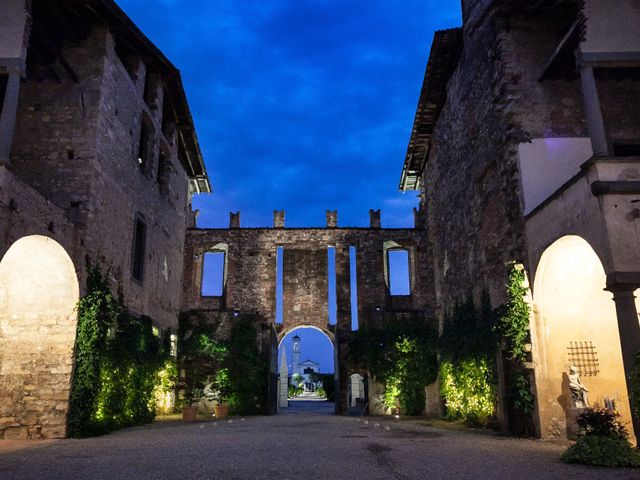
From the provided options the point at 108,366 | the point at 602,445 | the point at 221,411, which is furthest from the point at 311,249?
the point at 602,445

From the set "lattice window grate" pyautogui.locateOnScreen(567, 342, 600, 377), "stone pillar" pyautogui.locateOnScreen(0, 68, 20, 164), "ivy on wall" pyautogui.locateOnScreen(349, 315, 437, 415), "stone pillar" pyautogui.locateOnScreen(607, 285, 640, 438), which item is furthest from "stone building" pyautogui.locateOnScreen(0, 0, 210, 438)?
"lattice window grate" pyautogui.locateOnScreen(567, 342, 600, 377)

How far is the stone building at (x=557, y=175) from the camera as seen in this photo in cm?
773

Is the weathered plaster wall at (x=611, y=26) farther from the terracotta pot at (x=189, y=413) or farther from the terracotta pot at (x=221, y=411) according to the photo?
the terracotta pot at (x=221, y=411)

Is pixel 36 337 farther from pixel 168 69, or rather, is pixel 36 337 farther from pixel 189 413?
pixel 168 69

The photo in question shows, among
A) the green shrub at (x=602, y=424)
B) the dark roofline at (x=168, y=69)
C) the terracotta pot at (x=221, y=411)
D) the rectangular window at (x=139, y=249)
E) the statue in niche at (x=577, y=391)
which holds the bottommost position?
the terracotta pot at (x=221, y=411)

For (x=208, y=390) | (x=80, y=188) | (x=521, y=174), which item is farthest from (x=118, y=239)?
(x=521, y=174)

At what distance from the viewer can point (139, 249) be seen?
14297 millimetres

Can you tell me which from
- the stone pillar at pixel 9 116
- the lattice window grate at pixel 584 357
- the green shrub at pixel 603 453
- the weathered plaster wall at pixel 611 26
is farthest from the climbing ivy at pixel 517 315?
the stone pillar at pixel 9 116

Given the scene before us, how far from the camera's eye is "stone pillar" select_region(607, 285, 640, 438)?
6992mm

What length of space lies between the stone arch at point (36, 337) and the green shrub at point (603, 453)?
880cm

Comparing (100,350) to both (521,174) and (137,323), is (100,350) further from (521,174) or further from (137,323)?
(521,174)

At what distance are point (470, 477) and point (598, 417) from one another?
2667mm

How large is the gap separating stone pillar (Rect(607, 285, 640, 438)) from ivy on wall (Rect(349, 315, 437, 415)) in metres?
10.4

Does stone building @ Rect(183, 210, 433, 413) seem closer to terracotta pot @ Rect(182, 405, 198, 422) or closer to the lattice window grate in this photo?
terracotta pot @ Rect(182, 405, 198, 422)
